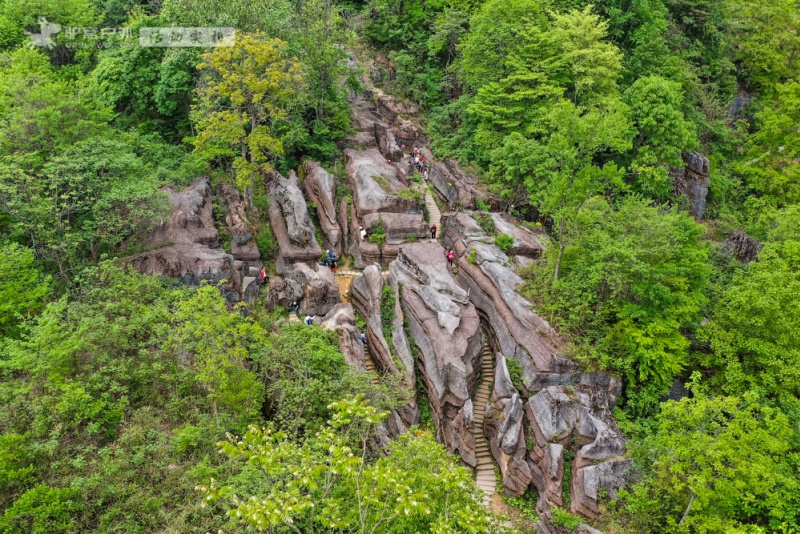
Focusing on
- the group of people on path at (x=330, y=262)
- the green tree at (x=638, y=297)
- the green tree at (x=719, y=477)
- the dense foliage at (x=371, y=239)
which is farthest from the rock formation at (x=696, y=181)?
the group of people on path at (x=330, y=262)

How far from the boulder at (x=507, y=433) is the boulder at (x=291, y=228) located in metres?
14.2

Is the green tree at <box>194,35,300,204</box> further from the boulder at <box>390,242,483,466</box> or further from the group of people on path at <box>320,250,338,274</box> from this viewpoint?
the boulder at <box>390,242,483,466</box>

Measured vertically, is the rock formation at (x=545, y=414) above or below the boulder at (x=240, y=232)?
below

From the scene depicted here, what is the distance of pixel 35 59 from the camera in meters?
32.8

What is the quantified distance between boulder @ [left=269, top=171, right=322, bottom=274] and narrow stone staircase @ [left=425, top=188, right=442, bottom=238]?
9650mm

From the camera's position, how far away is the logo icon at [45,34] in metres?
36.8

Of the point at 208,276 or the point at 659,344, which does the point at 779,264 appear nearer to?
the point at 659,344

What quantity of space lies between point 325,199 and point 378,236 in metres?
5.16

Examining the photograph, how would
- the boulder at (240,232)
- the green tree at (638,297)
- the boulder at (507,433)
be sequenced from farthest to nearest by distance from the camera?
the boulder at (240,232) → the green tree at (638,297) → the boulder at (507,433)

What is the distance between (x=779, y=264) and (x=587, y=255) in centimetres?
914

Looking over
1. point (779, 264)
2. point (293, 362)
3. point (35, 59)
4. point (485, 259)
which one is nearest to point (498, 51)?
point (485, 259)

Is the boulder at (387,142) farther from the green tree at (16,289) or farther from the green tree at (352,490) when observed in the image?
the green tree at (352,490)

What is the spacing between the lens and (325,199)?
33688mm

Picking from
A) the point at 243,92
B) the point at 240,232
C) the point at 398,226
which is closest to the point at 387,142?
the point at 398,226
